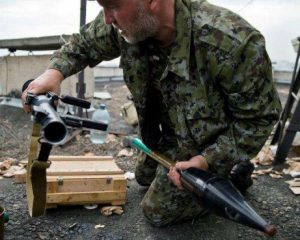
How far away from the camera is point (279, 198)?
2.96 meters

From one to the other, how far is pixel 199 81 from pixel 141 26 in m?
0.52

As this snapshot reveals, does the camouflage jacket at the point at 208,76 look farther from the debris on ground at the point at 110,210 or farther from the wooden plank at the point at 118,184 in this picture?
the debris on ground at the point at 110,210

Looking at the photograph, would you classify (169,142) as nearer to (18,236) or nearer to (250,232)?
(250,232)

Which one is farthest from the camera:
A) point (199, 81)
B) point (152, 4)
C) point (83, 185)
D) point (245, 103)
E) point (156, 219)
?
point (83, 185)

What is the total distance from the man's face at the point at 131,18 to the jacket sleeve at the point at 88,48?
39cm

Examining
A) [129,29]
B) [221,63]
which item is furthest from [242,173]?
[129,29]

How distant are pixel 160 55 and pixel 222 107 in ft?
1.87

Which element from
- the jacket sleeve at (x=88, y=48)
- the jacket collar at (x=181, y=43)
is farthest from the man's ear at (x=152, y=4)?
the jacket sleeve at (x=88, y=48)

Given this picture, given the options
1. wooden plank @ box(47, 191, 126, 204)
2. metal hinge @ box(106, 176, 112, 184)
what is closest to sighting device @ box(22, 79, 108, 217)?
wooden plank @ box(47, 191, 126, 204)

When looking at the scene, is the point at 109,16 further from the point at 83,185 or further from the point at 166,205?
the point at 166,205

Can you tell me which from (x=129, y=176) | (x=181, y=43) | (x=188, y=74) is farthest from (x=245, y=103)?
(x=129, y=176)

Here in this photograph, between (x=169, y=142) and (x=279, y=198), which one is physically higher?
(x=169, y=142)

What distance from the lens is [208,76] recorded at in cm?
209

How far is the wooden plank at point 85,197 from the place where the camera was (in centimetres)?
239
